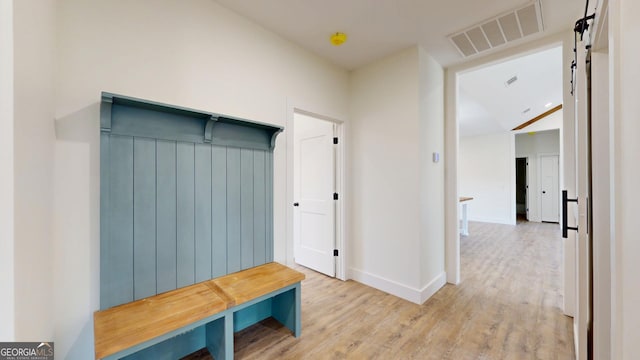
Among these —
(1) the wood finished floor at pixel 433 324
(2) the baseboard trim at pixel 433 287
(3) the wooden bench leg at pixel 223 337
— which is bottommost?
(1) the wood finished floor at pixel 433 324

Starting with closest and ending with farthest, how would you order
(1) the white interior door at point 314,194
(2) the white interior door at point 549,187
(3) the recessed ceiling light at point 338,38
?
1. (3) the recessed ceiling light at point 338,38
2. (1) the white interior door at point 314,194
3. (2) the white interior door at point 549,187

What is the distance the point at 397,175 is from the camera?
2766 mm

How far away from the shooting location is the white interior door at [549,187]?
23.3ft

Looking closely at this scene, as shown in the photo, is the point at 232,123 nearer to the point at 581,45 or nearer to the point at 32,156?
the point at 32,156

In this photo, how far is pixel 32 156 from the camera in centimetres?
100

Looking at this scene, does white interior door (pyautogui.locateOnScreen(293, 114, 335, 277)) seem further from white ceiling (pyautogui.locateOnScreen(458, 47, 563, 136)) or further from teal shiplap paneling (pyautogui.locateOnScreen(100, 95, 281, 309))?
white ceiling (pyautogui.locateOnScreen(458, 47, 563, 136))

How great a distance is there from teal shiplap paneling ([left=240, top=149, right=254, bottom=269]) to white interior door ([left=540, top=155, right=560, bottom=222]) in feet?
29.0

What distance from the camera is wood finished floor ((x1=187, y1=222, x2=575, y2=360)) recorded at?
184 cm

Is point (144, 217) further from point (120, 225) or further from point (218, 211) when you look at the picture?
point (218, 211)

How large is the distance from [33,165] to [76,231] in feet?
1.78

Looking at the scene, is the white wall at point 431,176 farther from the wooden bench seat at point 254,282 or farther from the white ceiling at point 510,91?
the wooden bench seat at point 254,282

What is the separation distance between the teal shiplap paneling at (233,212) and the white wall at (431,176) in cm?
183

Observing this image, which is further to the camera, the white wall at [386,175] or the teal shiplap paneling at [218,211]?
the white wall at [386,175]

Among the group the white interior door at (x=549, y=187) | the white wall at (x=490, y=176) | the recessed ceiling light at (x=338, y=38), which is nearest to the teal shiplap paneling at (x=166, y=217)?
the recessed ceiling light at (x=338, y=38)
